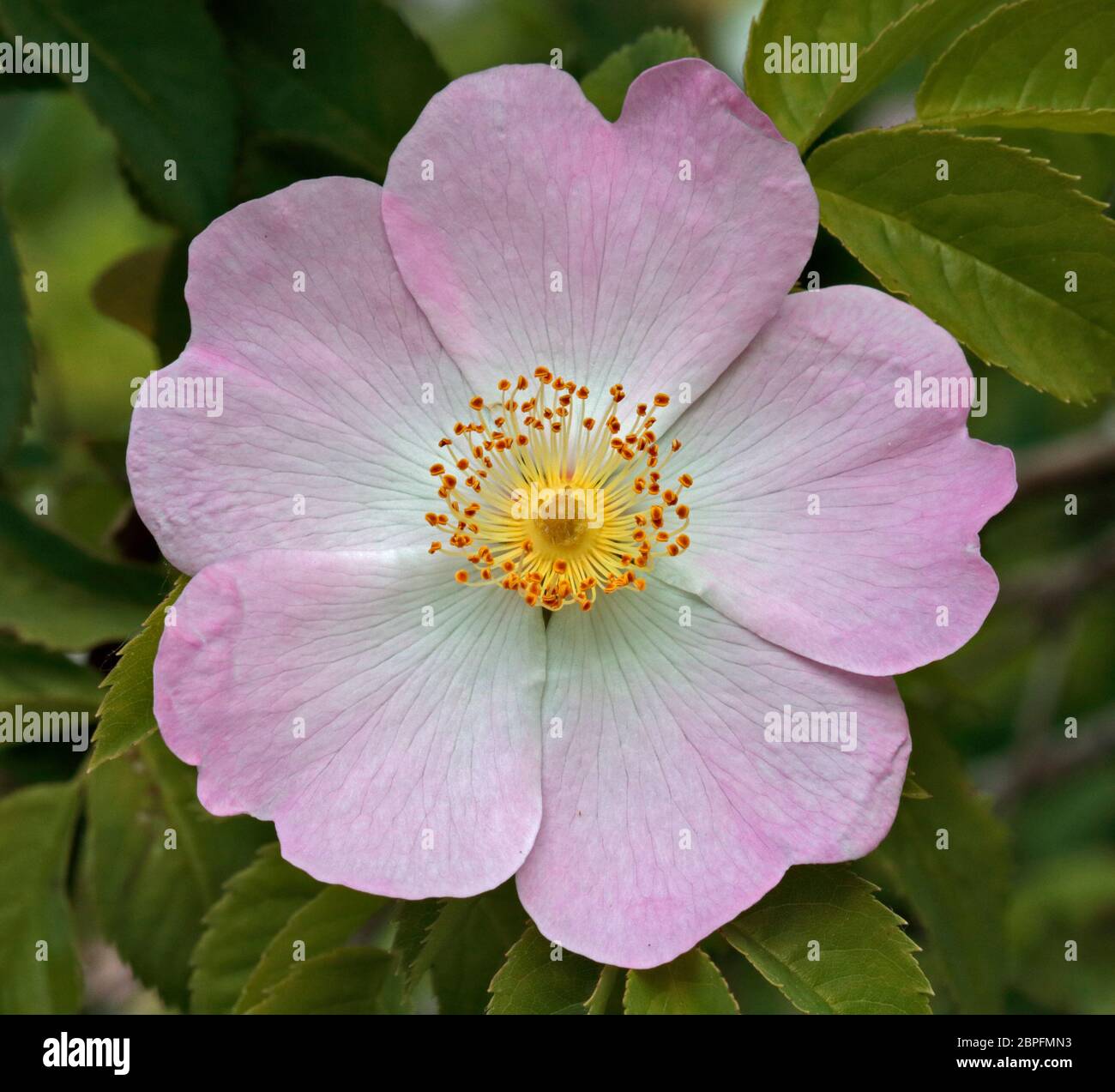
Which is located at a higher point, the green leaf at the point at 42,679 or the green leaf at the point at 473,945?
the green leaf at the point at 42,679

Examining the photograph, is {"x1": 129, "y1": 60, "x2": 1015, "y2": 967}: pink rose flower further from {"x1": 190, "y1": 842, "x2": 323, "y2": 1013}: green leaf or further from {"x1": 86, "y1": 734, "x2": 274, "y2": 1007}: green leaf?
{"x1": 86, "y1": 734, "x2": 274, "y2": 1007}: green leaf

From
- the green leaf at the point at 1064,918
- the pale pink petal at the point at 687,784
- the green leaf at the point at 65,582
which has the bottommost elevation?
the green leaf at the point at 1064,918

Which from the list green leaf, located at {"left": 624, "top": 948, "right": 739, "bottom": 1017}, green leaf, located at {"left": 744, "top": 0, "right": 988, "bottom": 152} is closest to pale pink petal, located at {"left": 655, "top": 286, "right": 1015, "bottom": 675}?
green leaf, located at {"left": 744, "top": 0, "right": 988, "bottom": 152}

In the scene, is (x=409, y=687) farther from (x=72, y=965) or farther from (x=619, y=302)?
(x=72, y=965)

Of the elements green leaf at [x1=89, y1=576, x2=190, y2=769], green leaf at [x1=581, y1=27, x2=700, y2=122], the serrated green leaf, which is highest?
green leaf at [x1=581, y1=27, x2=700, y2=122]

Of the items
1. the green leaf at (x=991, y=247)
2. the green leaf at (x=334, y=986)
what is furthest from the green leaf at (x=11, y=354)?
the green leaf at (x=991, y=247)

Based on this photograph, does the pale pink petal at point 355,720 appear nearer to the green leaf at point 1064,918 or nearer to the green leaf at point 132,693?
the green leaf at point 132,693

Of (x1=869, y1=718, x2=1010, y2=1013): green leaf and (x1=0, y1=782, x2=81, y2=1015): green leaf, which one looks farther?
(x1=0, y1=782, x2=81, y2=1015): green leaf
